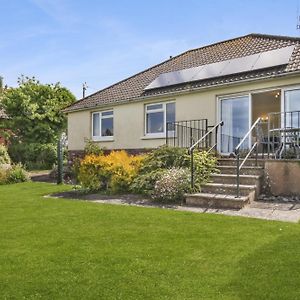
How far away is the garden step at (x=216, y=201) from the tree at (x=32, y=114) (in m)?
19.5

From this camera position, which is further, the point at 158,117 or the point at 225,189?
the point at 158,117

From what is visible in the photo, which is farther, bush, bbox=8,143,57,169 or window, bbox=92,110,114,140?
bush, bbox=8,143,57,169

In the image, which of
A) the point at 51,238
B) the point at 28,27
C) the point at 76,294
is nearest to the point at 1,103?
the point at 28,27

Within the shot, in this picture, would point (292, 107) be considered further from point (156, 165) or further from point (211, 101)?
point (156, 165)

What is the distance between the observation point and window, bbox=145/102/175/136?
1508 cm

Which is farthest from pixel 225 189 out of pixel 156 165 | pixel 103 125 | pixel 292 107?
pixel 103 125

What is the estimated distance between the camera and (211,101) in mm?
13547

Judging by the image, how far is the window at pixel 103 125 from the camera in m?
17.8

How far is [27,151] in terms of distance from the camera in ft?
88.0

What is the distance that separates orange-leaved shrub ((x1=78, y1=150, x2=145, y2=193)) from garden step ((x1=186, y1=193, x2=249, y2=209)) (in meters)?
2.77

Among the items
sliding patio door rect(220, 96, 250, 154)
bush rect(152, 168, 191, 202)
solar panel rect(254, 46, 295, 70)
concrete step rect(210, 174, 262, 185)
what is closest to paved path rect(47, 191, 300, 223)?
bush rect(152, 168, 191, 202)

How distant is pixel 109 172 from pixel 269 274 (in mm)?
7861

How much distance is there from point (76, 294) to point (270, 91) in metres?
10.3

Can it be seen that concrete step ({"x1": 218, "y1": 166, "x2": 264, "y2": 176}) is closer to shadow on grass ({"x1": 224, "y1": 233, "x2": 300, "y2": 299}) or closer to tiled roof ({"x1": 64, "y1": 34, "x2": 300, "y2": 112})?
tiled roof ({"x1": 64, "y1": 34, "x2": 300, "y2": 112})
